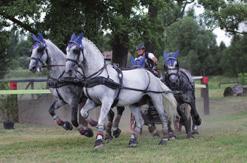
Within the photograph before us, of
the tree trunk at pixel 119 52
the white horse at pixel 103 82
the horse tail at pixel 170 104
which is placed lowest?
the horse tail at pixel 170 104

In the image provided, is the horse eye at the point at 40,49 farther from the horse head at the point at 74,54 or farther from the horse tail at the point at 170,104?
the horse tail at the point at 170,104

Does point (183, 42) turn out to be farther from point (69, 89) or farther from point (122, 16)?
point (69, 89)

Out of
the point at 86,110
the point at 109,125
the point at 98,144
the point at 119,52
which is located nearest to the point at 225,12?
the point at 119,52

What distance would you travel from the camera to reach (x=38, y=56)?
394 inches

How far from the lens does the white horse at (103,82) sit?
361 inches

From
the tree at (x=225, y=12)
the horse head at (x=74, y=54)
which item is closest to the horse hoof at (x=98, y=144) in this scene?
the horse head at (x=74, y=54)

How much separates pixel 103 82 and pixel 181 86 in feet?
10.5

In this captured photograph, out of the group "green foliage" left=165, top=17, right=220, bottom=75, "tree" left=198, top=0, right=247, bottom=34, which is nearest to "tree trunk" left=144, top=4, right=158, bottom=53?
"tree" left=198, top=0, right=247, bottom=34

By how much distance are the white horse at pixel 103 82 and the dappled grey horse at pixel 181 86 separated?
1.04 m

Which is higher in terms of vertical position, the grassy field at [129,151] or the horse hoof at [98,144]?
the horse hoof at [98,144]

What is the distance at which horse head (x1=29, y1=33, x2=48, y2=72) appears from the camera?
9.95 meters

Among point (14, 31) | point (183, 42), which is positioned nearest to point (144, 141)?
point (14, 31)

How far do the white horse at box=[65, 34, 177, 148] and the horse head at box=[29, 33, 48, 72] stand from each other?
3.51ft

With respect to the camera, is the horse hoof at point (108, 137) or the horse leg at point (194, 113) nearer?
the horse hoof at point (108, 137)
